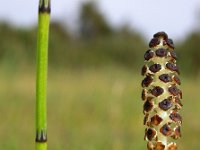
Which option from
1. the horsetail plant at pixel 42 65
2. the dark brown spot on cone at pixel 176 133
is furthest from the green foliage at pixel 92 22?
the dark brown spot on cone at pixel 176 133

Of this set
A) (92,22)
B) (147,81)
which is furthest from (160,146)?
(92,22)

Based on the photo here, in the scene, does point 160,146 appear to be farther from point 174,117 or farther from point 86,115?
point 86,115

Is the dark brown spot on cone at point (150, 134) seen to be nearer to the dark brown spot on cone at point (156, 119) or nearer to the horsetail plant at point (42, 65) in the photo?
the dark brown spot on cone at point (156, 119)

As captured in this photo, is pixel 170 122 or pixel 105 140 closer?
pixel 170 122

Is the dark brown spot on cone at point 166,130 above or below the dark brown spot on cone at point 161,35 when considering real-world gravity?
below

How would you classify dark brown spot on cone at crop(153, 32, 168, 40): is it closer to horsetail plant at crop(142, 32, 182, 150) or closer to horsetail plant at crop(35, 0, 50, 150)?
horsetail plant at crop(142, 32, 182, 150)

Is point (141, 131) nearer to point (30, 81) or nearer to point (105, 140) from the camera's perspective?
point (105, 140)

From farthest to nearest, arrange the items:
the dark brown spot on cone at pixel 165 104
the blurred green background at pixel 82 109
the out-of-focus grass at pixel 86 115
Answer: the blurred green background at pixel 82 109
the out-of-focus grass at pixel 86 115
the dark brown spot on cone at pixel 165 104

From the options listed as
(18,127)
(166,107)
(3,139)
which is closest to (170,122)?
(166,107)
